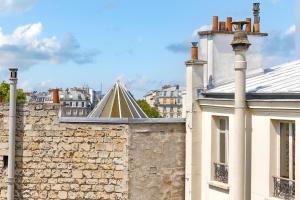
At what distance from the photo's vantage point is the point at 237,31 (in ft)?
33.6

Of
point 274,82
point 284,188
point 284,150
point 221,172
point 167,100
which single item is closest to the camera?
point 284,188

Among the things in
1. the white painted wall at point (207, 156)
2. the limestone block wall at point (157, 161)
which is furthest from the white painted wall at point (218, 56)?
the limestone block wall at point (157, 161)

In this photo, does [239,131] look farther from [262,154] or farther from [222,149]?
[222,149]

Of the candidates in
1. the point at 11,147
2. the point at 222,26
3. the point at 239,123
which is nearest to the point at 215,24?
the point at 222,26

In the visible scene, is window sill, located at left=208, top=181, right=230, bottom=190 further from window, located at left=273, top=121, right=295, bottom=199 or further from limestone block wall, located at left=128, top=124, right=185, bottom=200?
window, located at left=273, top=121, right=295, bottom=199

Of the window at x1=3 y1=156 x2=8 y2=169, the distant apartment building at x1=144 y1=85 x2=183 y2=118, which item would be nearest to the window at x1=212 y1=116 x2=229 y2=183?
the window at x1=3 y1=156 x2=8 y2=169

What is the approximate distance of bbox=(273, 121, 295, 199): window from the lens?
385 inches

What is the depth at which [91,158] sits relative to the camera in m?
12.5

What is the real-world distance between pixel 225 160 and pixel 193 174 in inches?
38.4

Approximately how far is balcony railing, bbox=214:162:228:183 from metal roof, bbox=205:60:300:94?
1709mm

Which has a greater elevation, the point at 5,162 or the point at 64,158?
the point at 64,158

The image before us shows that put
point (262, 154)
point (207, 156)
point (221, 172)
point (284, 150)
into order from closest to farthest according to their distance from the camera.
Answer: point (284, 150) → point (262, 154) → point (221, 172) → point (207, 156)

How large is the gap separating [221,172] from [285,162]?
2.02m

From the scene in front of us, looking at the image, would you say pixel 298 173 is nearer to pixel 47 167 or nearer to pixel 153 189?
pixel 153 189
